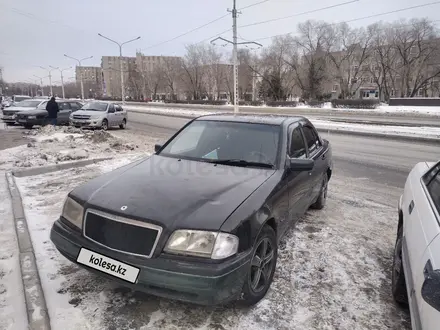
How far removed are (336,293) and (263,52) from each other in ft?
229

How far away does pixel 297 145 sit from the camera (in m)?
4.04

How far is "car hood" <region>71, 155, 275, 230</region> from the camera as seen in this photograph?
2.47m

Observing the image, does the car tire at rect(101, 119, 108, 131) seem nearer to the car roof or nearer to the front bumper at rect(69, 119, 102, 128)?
the front bumper at rect(69, 119, 102, 128)

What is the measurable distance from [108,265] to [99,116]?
15.9m

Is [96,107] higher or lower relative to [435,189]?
higher

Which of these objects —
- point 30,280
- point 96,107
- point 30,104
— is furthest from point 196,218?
point 30,104

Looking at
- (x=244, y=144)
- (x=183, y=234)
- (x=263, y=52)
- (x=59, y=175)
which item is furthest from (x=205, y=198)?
(x=263, y=52)

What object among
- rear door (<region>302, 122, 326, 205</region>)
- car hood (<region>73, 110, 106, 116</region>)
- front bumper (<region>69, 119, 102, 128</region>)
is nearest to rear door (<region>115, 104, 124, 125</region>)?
car hood (<region>73, 110, 106, 116</region>)

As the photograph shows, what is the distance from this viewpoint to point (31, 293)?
281 cm

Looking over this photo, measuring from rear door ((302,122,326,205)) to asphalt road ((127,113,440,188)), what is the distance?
3228mm

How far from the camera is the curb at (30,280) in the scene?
2.50 m

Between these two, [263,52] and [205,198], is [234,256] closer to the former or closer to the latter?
[205,198]

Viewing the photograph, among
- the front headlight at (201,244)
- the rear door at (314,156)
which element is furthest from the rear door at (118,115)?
the front headlight at (201,244)

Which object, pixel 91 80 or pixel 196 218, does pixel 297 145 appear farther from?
pixel 91 80
